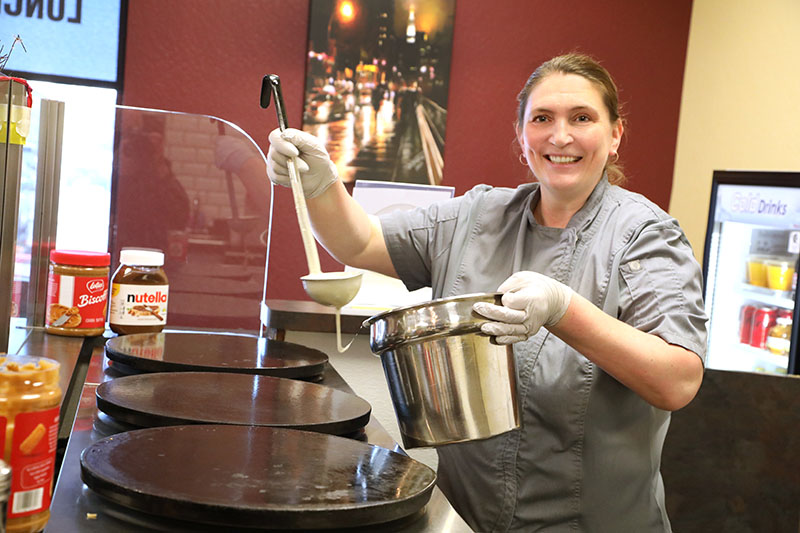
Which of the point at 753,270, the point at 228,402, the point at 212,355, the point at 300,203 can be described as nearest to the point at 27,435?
the point at 228,402

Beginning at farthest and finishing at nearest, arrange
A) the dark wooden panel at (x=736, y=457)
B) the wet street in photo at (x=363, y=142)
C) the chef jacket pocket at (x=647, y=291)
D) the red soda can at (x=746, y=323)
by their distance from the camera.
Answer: the wet street in photo at (x=363, y=142) → the red soda can at (x=746, y=323) → the dark wooden panel at (x=736, y=457) → the chef jacket pocket at (x=647, y=291)

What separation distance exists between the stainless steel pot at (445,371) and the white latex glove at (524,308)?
14 millimetres

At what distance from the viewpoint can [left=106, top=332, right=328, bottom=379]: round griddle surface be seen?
1182 mm

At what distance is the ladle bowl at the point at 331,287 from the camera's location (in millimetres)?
1287

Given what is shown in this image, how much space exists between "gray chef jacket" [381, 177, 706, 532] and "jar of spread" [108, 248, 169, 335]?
617mm

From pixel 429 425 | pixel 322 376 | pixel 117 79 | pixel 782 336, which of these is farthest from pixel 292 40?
pixel 429 425

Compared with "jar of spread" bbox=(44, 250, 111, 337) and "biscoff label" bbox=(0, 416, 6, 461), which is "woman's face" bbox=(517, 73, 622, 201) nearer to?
"jar of spread" bbox=(44, 250, 111, 337)

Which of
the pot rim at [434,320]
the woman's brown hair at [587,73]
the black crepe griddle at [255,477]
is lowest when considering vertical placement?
the black crepe griddle at [255,477]

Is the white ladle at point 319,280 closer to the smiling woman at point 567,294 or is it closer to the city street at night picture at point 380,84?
the smiling woman at point 567,294

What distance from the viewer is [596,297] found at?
1360mm

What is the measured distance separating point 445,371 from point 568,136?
0.64m

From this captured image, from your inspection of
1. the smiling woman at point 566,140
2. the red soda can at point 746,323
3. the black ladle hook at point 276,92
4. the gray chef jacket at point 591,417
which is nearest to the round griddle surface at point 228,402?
the gray chef jacket at point 591,417

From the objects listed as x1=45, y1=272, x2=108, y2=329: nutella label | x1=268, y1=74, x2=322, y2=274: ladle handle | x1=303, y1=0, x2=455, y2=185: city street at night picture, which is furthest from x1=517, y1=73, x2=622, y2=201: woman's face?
x1=303, y1=0, x2=455, y2=185: city street at night picture

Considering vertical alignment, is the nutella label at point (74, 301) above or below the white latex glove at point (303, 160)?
below
